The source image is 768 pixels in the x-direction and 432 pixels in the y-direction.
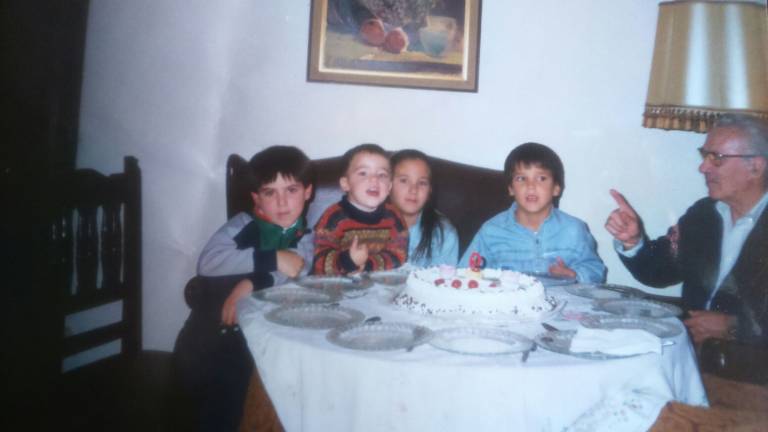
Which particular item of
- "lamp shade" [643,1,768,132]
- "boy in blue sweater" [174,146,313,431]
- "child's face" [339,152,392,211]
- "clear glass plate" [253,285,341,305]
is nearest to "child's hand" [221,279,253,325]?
"boy in blue sweater" [174,146,313,431]

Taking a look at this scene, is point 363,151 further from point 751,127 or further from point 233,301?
point 751,127

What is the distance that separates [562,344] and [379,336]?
0.47m

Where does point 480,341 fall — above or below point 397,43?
below

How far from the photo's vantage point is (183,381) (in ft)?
7.37

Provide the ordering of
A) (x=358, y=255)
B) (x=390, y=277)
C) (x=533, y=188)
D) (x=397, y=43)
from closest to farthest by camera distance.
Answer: (x=390, y=277)
(x=358, y=255)
(x=533, y=188)
(x=397, y=43)

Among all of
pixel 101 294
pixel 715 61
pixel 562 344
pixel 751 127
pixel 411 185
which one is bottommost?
pixel 101 294

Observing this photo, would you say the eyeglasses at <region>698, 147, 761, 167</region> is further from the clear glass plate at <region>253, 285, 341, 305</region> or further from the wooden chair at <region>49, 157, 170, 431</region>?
the wooden chair at <region>49, 157, 170, 431</region>

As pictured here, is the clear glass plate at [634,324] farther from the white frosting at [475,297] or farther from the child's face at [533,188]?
the child's face at [533,188]

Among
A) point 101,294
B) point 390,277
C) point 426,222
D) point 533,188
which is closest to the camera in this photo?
point 390,277

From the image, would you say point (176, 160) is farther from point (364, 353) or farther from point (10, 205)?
point (364, 353)

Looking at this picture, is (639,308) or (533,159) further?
(533,159)

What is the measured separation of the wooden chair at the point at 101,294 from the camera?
216cm

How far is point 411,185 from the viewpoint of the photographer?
3010 millimetres

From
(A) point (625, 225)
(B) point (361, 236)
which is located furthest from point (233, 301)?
(A) point (625, 225)
